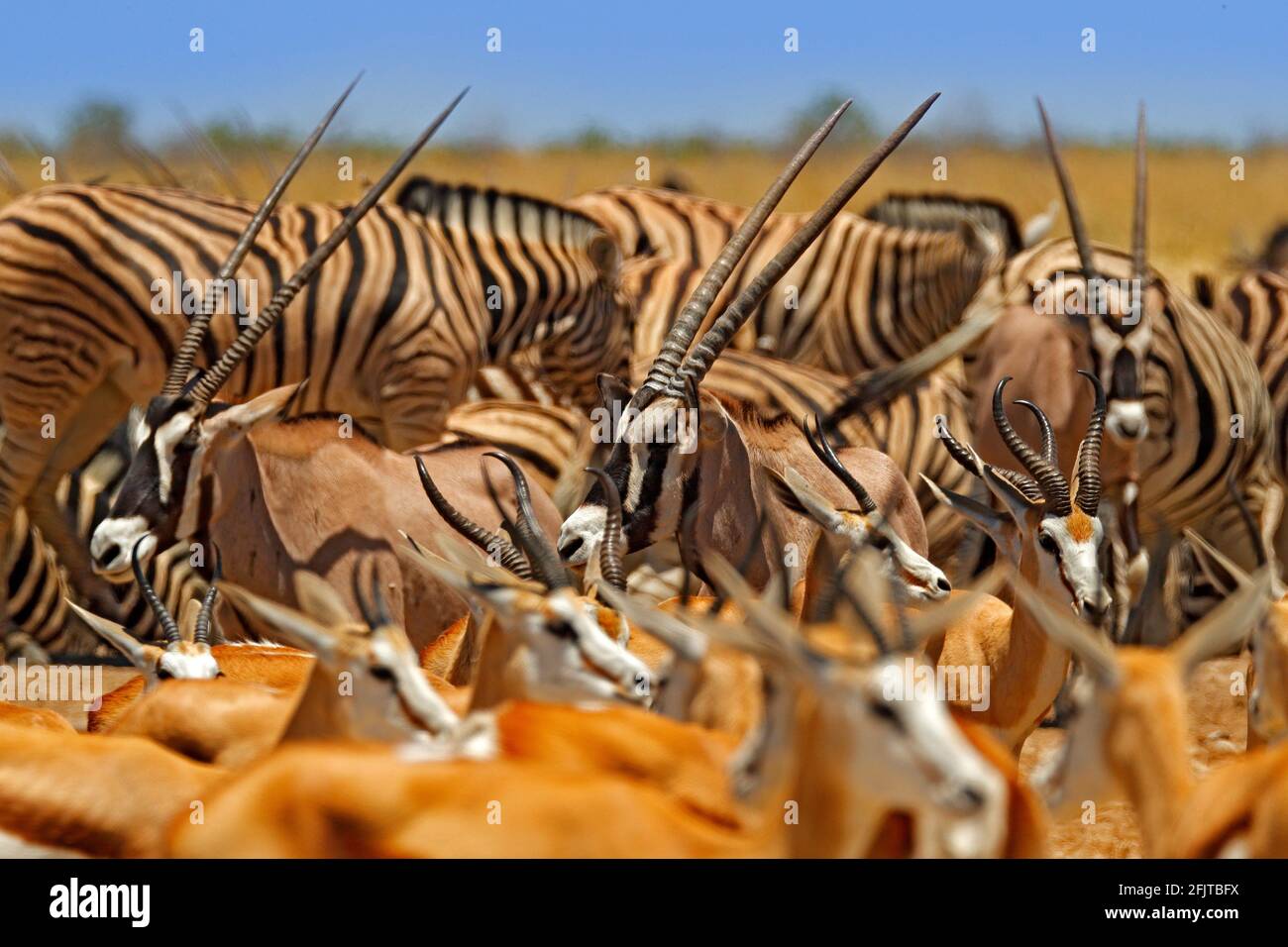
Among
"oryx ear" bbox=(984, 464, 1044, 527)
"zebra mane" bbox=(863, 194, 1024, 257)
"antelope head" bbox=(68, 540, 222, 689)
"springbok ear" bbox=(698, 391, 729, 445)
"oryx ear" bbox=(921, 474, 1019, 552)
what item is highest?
"zebra mane" bbox=(863, 194, 1024, 257)

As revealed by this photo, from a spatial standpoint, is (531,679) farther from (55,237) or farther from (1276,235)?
(1276,235)

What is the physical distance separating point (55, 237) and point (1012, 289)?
4168 millimetres

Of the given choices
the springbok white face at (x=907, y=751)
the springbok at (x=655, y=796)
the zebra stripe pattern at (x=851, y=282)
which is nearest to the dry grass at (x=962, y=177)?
the zebra stripe pattern at (x=851, y=282)

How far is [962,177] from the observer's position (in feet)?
66.7

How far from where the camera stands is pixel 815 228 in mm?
6160

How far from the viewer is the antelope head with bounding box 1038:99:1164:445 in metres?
7.11

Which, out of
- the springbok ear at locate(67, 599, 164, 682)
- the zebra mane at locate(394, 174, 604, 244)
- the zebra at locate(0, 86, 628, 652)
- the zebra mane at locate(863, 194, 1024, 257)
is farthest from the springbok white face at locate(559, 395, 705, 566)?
the zebra mane at locate(863, 194, 1024, 257)

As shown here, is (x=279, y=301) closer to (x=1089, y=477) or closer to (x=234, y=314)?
(x=234, y=314)

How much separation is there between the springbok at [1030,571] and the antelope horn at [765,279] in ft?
2.35

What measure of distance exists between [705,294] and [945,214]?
456 centimetres

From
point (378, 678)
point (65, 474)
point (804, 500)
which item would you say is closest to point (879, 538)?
point (804, 500)

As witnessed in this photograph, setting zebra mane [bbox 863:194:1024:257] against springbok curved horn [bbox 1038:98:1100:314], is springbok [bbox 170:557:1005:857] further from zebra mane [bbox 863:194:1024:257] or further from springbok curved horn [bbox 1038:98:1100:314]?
zebra mane [bbox 863:194:1024:257]

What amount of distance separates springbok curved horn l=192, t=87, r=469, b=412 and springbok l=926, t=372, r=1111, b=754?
223 centimetres
